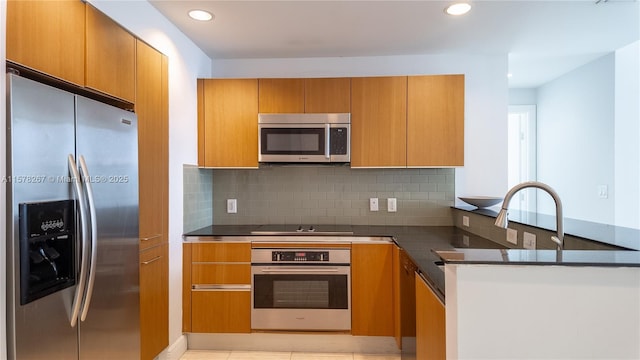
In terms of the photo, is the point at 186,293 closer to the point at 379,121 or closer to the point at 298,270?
the point at 298,270

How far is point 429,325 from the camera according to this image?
1441mm

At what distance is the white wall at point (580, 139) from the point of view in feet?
10.3

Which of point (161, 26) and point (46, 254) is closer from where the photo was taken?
point (46, 254)

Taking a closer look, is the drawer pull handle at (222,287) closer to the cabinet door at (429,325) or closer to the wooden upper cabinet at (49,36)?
the cabinet door at (429,325)

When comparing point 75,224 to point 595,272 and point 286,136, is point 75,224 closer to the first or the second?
point 286,136

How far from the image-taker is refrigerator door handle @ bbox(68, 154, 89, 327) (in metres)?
1.41

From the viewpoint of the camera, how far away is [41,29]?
1328mm

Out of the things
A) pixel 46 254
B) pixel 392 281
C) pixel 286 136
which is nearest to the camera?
pixel 46 254

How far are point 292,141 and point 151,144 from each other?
1054 mm

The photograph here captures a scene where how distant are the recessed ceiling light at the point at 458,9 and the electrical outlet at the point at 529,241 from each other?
4.70 feet

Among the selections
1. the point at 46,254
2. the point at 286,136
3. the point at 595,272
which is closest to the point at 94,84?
the point at 46,254

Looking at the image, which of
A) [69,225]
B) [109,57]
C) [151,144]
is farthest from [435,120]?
[69,225]

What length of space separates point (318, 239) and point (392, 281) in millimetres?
630

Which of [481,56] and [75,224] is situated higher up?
[481,56]
